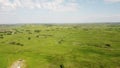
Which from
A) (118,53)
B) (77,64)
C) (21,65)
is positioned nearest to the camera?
(21,65)

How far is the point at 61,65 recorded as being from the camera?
3046 inches

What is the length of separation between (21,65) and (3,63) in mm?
9353

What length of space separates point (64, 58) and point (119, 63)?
27052mm

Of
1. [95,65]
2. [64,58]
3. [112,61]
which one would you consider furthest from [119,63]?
[64,58]

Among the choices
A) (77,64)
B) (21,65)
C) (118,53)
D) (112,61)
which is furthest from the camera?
(118,53)

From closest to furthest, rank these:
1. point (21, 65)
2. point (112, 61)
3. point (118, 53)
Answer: point (21, 65), point (112, 61), point (118, 53)

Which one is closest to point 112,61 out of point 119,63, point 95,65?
point 119,63

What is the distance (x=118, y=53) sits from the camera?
329 feet

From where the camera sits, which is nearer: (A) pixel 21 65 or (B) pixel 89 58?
(A) pixel 21 65

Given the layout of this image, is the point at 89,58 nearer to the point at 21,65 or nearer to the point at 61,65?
the point at 61,65

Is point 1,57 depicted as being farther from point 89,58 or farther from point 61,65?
point 89,58

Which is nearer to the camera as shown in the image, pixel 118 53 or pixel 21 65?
pixel 21 65

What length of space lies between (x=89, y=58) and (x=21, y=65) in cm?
3593

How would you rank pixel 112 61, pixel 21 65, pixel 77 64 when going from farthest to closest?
1. pixel 112 61
2. pixel 77 64
3. pixel 21 65
